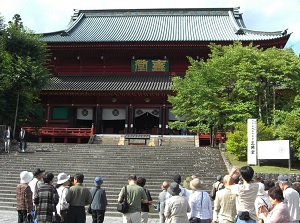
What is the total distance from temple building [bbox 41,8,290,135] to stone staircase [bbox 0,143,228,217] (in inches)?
286

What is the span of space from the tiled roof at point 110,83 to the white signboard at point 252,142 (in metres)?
11.4

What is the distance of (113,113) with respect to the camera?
100.0ft

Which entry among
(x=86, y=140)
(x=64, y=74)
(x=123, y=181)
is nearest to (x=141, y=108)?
(x=86, y=140)

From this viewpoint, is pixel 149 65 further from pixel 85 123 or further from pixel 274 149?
pixel 274 149

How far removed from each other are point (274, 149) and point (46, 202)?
1224 cm

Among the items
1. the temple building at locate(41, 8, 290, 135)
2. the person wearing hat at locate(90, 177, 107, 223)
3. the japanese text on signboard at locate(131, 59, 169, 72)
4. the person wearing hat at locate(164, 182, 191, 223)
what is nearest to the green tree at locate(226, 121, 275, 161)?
the temple building at locate(41, 8, 290, 135)

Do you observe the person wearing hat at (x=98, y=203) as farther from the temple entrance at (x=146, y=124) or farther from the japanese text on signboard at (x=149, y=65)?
the temple entrance at (x=146, y=124)

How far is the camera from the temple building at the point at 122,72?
28766mm

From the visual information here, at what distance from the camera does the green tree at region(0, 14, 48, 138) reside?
Result: 23.9 m

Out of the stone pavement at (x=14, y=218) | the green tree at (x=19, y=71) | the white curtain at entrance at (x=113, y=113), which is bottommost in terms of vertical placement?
the stone pavement at (x=14, y=218)

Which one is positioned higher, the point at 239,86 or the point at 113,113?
the point at 239,86

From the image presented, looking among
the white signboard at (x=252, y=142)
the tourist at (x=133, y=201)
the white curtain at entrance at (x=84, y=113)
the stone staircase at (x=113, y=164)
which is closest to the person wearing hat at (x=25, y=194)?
the tourist at (x=133, y=201)

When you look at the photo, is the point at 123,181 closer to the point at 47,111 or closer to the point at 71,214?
the point at 71,214

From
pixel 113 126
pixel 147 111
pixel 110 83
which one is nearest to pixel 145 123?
pixel 113 126
